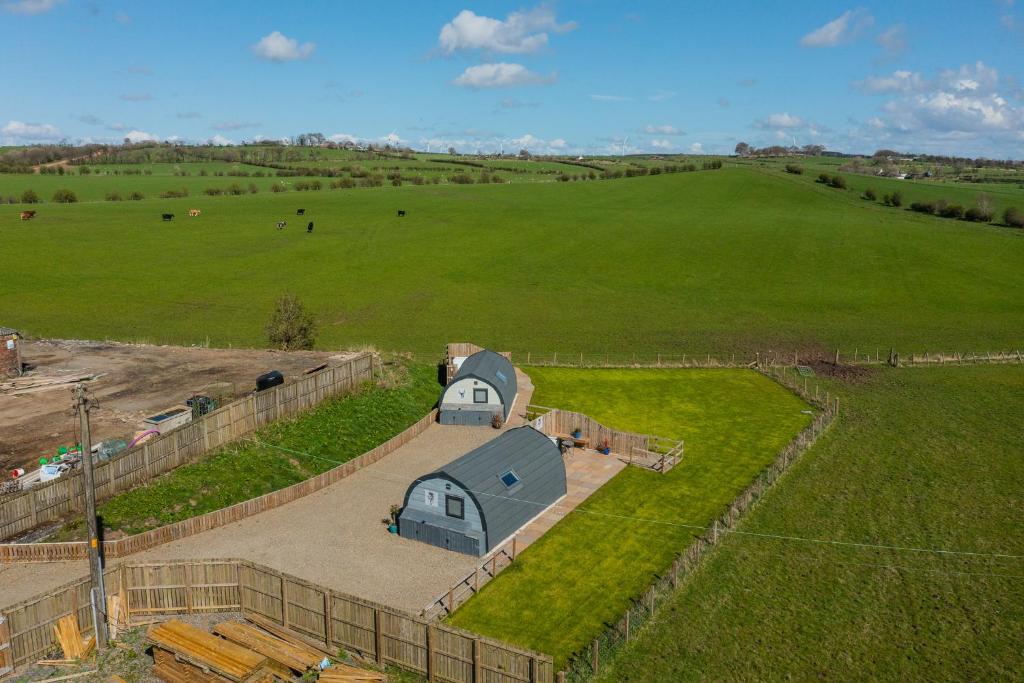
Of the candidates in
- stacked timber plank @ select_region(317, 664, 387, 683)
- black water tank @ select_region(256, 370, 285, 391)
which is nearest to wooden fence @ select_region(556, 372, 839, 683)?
stacked timber plank @ select_region(317, 664, 387, 683)

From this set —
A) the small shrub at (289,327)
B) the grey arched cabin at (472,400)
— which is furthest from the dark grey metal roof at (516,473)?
the small shrub at (289,327)

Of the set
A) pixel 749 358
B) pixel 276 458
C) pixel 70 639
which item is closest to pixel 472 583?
pixel 70 639

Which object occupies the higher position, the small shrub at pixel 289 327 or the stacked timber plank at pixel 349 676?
the small shrub at pixel 289 327

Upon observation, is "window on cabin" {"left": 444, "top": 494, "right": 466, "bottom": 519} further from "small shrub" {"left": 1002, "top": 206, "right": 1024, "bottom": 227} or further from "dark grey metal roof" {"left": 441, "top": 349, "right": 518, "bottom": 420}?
"small shrub" {"left": 1002, "top": 206, "right": 1024, "bottom": 227}

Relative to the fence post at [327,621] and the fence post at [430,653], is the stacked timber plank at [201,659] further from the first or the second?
the fence post at [430,653]

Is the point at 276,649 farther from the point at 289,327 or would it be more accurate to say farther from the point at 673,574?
the point at 289,327

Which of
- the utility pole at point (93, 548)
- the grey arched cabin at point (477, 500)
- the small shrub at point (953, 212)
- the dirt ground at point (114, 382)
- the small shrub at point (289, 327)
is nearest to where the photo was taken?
the utility pole at point (93, 548)

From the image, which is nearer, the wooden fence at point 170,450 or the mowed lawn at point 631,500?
the mowed lawn at point 631,500
